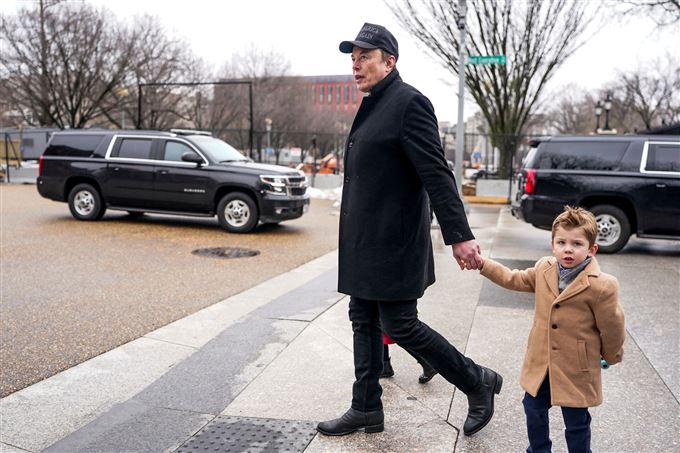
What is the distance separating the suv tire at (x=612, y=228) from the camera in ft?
29.9

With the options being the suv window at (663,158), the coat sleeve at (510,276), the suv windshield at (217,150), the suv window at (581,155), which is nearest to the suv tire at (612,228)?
the suv window at (581,155)

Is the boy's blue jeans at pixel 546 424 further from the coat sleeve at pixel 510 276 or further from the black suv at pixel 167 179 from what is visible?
the black suv at pixel 167 179

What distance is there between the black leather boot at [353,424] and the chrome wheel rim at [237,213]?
7895 mm

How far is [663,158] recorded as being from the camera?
9164mm

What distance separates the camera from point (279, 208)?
10672 mm

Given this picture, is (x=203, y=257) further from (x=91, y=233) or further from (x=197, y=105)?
(x=197, y=105)

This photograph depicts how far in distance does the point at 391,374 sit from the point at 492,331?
1.38m

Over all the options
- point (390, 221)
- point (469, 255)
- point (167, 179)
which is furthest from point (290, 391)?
point (167, 179)

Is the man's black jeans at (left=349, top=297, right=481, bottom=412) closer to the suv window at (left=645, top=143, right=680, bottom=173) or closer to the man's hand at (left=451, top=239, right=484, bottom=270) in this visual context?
the man's hand at (left=451, top=239, right=484, bottom=270)

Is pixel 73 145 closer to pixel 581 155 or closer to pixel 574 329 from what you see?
pixel 581 155

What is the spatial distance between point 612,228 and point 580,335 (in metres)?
7.39

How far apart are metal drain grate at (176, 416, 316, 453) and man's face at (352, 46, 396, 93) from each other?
1.79 meters

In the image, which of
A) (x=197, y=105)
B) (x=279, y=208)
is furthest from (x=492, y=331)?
(x=197, y=105)

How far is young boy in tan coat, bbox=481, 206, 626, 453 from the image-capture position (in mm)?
2467
